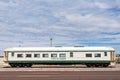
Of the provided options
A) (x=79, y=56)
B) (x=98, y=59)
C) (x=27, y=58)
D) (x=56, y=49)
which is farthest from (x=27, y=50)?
(x=98, y=59)

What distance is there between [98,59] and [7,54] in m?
13.1

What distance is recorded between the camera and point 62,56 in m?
43.5

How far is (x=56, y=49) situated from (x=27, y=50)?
4185 millimetres

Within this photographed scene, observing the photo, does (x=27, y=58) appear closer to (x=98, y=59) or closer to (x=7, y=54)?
(x=7, y=54)

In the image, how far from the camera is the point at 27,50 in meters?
44.2

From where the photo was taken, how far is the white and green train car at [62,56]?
43031mm

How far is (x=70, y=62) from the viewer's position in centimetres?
4341

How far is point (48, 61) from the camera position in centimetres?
4372

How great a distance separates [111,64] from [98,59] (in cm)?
220

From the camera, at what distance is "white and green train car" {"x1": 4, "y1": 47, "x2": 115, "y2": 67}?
4303 centimetres
